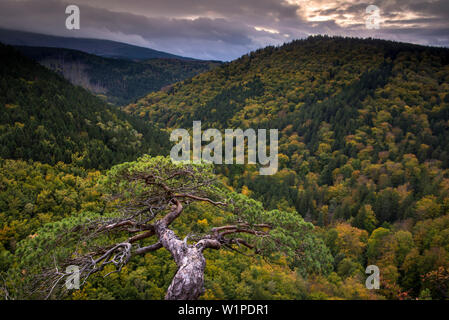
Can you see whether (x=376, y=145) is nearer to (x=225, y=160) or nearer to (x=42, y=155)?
(x=225, y=160)

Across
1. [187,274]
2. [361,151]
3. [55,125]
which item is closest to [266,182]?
[361,151]

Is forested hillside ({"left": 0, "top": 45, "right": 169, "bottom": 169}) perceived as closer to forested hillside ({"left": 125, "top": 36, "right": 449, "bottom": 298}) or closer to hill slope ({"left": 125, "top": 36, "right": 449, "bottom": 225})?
forested hillside ({"left": 125, "top": 36, "right": 449, "bottom": 298})

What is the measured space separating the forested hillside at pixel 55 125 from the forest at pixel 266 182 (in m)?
0.40

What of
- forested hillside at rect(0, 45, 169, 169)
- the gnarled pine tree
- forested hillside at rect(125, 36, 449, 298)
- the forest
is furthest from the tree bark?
forested hillside at rect(0, 45, 169, 169)

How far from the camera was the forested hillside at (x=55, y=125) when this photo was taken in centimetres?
4341

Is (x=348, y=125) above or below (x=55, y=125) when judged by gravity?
above

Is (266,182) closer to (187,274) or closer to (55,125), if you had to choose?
(55,125)

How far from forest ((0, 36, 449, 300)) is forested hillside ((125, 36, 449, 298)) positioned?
0.51 m

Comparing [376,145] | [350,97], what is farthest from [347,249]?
[350,97]

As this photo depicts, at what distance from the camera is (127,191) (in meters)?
10.6

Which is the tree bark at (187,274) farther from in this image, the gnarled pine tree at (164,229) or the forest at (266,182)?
the forest at (266,182)

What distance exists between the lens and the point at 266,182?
77312 mm

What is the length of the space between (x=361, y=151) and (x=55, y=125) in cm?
10560

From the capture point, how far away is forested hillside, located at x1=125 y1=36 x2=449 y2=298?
136 ft
